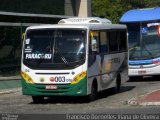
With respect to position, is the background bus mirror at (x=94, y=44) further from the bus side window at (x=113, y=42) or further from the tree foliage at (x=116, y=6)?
the tree foliage at (x=116, y=6)

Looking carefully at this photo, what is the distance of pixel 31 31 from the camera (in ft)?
65.1

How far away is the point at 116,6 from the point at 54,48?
1187 inches

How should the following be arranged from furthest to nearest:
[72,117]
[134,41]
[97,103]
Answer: [134,41] → [97,103] → [72,117]

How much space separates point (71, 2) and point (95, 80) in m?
19.7

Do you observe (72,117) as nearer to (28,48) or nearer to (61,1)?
(28,48)

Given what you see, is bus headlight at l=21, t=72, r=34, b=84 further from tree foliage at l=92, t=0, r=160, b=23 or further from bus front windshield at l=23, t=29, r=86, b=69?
tree foliage at l=92, t=0, r=160, b=23

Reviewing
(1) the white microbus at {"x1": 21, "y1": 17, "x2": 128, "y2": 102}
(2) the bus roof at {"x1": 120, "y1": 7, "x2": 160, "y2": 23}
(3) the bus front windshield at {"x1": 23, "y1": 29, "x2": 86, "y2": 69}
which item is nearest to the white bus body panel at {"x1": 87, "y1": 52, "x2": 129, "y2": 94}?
(1) the white microbus at {"x1": 21, "y1": 17, "x2": 128, "y2": 102}

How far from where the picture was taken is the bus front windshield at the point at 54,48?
754 inches

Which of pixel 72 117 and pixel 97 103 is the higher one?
pixel 72 117

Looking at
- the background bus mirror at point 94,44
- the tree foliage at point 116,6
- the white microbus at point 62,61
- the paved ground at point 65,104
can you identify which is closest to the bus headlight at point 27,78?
the white microbus at point 62,61

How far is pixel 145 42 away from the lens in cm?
3020

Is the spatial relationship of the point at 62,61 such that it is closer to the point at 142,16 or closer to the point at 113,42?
the point at 113,42

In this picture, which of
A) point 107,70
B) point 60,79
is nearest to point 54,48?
point 60,79

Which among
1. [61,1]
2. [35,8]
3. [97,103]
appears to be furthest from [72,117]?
[61,1]
